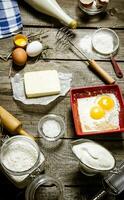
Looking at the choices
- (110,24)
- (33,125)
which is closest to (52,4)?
(110,24)

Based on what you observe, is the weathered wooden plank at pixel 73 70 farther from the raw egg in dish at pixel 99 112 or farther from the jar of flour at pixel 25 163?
the jar of flour at pixel 25 163

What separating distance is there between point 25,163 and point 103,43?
0.58m

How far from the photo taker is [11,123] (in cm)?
145

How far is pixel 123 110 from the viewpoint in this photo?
1.52m

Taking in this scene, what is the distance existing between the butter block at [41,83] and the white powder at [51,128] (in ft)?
0.35

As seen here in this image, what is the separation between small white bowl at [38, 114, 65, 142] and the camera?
1.49 m

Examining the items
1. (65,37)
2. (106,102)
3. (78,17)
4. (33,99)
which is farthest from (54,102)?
(78,17)

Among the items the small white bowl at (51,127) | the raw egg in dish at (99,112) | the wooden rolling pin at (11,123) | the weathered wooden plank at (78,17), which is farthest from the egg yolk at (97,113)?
the weathered wooden plank at (78,17)

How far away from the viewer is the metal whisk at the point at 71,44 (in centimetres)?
161

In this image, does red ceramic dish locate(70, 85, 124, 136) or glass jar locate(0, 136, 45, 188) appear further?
red ceramic dish locate(70, 85, 124, 136)

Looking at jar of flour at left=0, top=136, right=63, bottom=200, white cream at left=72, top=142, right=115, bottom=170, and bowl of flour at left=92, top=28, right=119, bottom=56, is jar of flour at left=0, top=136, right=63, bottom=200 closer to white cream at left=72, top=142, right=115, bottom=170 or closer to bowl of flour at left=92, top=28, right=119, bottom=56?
white cream at left=72, top=142, right=115, bottom=170

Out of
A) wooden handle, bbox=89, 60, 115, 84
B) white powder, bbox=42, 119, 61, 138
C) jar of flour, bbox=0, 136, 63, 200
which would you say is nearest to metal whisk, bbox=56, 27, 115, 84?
wooden handle, bbox=89, 60, 115, 84

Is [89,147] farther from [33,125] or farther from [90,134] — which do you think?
[33,125]

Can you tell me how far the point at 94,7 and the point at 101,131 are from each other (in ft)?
1.77
